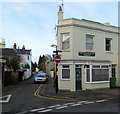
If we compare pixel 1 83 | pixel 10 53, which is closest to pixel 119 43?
pixel 1 83

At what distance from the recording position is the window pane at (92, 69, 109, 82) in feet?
70.2

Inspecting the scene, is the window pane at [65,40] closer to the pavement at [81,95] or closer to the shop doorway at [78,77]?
the shop doorway at [78,77]

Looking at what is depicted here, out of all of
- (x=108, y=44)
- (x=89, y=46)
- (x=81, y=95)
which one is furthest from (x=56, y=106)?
(x=108, y=44)

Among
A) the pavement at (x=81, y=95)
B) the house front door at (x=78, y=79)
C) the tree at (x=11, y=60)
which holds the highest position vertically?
the tree at (x=11, y=60)

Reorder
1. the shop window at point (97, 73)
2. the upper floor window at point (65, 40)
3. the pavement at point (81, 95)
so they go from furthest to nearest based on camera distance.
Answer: the shop window at point (97, 73)
the upper floor window at point (65, 40)
the pavement at point (81, 95)

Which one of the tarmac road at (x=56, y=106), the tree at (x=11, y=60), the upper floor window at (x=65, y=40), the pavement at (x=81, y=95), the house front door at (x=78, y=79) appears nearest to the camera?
the tarmac road at (x=56, y=106)

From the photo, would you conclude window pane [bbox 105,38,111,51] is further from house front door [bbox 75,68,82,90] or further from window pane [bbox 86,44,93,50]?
house front door [bbox 75,68,82,90]

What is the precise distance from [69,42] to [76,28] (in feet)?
5.17

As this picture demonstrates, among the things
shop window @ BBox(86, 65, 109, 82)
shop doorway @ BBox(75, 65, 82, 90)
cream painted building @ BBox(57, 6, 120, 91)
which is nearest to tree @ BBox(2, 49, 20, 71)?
cream painted building @ BBox(57, 6, 120, 91)

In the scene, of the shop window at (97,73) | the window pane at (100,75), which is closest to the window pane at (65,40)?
the shop window at (97,73)

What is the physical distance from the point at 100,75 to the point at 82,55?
3211 mm

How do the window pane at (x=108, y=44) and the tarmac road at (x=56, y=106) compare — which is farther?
the window pane at (x=108, y=44)

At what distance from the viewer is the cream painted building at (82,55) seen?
20141 mm

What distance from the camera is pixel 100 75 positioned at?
2195 centimetres
